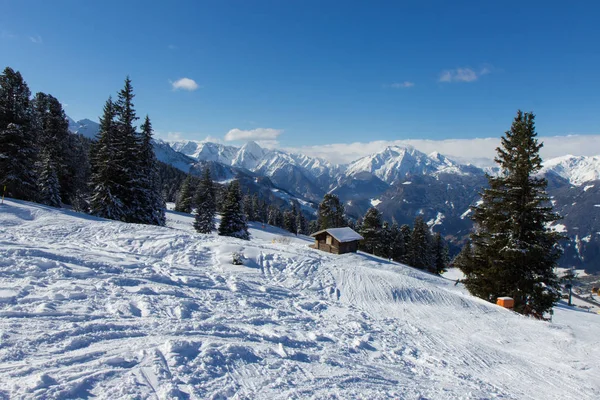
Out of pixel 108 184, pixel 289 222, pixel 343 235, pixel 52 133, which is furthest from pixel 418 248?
pixel 52 133

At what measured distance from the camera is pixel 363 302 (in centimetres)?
1180

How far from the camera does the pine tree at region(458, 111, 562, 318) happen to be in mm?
16438

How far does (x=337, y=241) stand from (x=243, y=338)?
2965 cm

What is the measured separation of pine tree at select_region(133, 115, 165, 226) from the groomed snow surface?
47.1 feet

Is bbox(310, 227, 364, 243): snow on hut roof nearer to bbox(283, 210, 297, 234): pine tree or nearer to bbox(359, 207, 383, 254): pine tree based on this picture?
bbox(359, 207, 383, 254): pine tree

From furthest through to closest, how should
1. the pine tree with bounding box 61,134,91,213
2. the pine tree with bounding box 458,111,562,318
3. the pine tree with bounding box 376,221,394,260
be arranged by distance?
the pine tree with bounding box 376,221,394,260 < the pine tree with bounding box 61,134,91,213 < the pine tree with bounding box 458,111,562,318

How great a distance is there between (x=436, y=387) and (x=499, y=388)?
162cm

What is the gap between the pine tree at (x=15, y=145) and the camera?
24.1 metres

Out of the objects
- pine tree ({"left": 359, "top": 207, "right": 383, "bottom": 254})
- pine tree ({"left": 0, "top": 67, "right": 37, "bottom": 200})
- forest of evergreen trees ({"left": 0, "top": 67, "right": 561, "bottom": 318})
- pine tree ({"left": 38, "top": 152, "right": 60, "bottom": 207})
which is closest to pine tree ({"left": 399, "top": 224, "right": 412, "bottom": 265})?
pine tree ({"left": 359, "top": 207, "right": 383, "bottom": 254})

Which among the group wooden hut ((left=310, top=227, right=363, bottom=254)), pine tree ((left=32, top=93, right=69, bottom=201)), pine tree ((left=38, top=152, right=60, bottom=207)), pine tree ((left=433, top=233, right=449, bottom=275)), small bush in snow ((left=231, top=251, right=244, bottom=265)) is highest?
pine tree ((left=32, top=93, right=69, bottom=201))

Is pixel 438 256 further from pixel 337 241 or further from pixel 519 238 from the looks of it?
pixel 519 238

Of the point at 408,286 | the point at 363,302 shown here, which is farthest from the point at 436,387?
the point at 408,286

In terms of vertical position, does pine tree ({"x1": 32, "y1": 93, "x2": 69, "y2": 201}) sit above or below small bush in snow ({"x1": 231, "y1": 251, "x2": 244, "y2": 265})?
above

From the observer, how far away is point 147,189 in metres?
28.2
